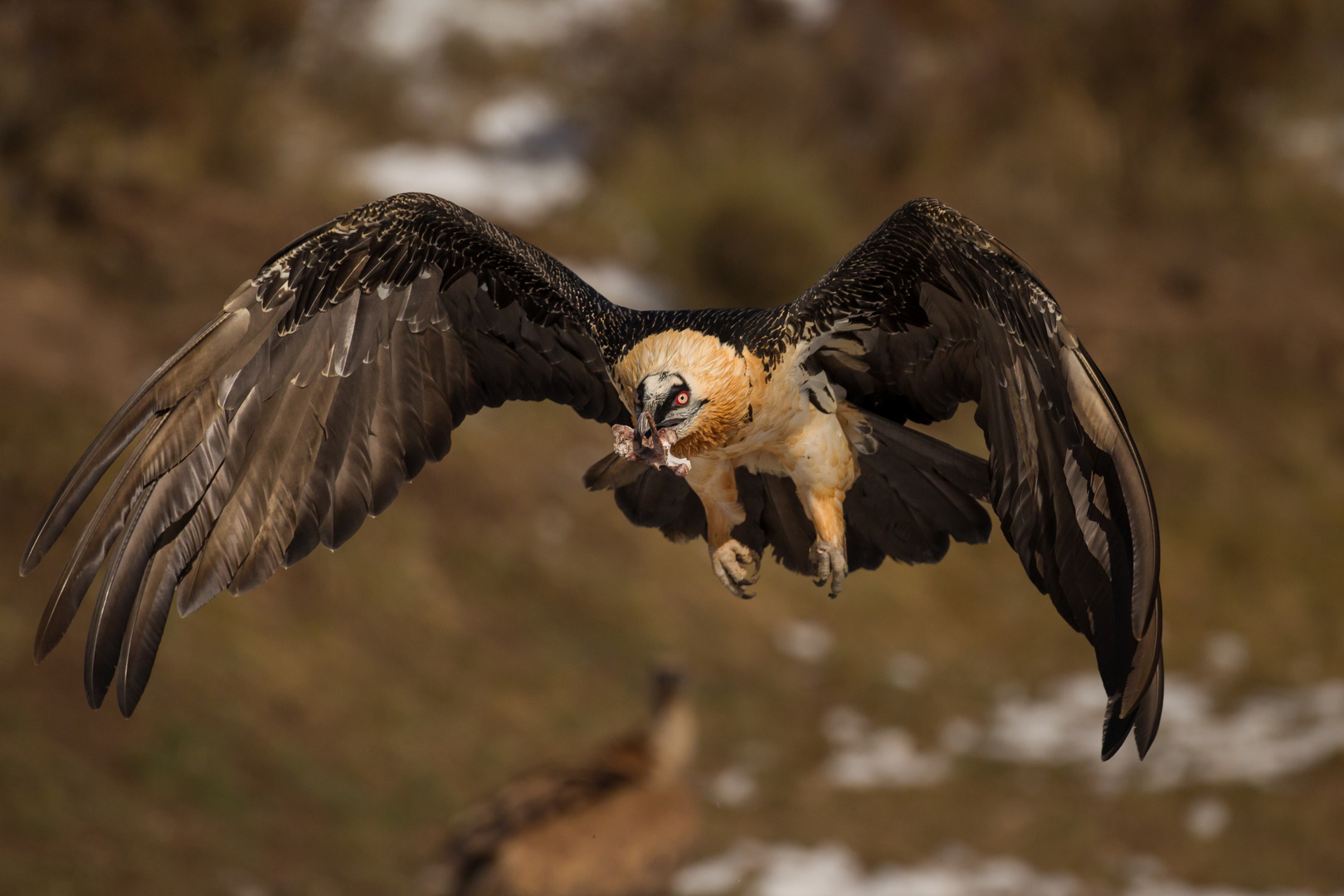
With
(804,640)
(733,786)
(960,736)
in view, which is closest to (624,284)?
(804,640)

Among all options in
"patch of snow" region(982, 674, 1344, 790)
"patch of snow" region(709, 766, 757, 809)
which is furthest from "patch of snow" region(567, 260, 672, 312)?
"patch of snow" region(709, 766, 757, 809)

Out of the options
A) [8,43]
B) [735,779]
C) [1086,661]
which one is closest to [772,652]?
[735,779]

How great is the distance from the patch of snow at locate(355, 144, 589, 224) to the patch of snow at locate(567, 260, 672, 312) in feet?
5.34

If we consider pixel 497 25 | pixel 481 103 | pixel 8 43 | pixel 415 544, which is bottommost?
pixel 415 544

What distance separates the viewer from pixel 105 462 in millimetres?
3609

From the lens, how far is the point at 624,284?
14.7 m

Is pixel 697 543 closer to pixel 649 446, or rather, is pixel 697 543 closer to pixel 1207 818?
pixel 1207 818

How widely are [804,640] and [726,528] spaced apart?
25.0ft

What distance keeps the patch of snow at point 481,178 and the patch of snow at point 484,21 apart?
3821 mm

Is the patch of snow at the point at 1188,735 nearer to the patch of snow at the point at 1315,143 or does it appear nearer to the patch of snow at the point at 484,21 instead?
the patch of snow at the point at 1315,143

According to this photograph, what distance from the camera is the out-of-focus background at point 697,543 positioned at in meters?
8.11

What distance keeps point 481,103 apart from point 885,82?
598 centimetres

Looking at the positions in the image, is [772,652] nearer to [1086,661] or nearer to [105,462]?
[1086,661]

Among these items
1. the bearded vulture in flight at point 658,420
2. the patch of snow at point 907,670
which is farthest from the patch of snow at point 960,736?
the bearded vulture in flight at point 658,420
